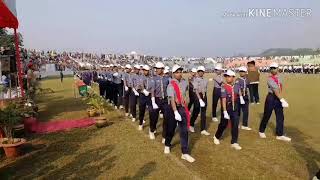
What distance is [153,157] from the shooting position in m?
8.06

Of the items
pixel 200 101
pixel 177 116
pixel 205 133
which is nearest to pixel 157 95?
pixel 200 101

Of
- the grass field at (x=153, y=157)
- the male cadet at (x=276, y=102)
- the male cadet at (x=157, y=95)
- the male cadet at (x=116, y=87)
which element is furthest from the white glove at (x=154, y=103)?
the male cadet at (x=116, y=87)

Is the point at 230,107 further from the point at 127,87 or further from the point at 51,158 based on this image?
the point at 127,87

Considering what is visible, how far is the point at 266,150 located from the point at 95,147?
393cm

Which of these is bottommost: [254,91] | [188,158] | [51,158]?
[51,158]

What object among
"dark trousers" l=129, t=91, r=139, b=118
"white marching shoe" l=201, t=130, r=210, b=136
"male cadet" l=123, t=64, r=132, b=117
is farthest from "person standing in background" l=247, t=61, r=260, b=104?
"white marching shoe" l=201, t=130, r=210, b=136

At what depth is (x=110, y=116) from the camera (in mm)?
14094

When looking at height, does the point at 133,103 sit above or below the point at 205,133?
above

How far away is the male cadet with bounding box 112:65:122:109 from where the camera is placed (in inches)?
649

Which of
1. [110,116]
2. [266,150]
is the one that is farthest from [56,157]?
[110,116]

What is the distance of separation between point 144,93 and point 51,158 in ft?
11.6

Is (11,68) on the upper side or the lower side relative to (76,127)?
upper

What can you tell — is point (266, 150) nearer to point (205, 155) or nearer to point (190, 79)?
point (205, 155)

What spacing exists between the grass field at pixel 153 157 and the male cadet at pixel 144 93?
564 mm
